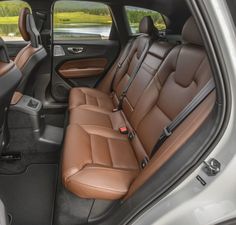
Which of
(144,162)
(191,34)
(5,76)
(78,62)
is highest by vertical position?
(191,34)

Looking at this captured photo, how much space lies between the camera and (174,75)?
1.82 metres

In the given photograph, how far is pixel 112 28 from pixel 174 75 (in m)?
1.69

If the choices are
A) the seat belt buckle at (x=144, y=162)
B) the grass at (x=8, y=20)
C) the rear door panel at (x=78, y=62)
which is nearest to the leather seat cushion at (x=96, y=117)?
the seat belt buckle at (x=144, y=162)

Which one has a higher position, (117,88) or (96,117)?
(96,117)

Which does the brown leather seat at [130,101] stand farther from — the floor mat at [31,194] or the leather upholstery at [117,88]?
the floor mat at [31,194]

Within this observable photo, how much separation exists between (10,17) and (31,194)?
70.3 inches

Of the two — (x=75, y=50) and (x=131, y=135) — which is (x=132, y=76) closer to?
(x=131, y=135)

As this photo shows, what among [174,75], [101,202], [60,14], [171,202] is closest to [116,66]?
[60,14]

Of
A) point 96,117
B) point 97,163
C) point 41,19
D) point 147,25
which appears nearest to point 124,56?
point 147,25

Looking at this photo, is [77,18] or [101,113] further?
[77,18]

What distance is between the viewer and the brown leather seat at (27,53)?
2492 millimetres

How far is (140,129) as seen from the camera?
186cm

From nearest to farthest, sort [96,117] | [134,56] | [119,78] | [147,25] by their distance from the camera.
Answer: [96,117], [147,25], [134,56], [119,78]

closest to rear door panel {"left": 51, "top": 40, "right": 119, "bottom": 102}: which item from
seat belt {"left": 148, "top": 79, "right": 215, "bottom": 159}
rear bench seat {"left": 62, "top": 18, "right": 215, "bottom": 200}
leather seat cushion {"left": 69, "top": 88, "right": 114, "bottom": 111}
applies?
leather seat cushion {"left": 69, "top": 88, "right": 114, "bottom": 111}
